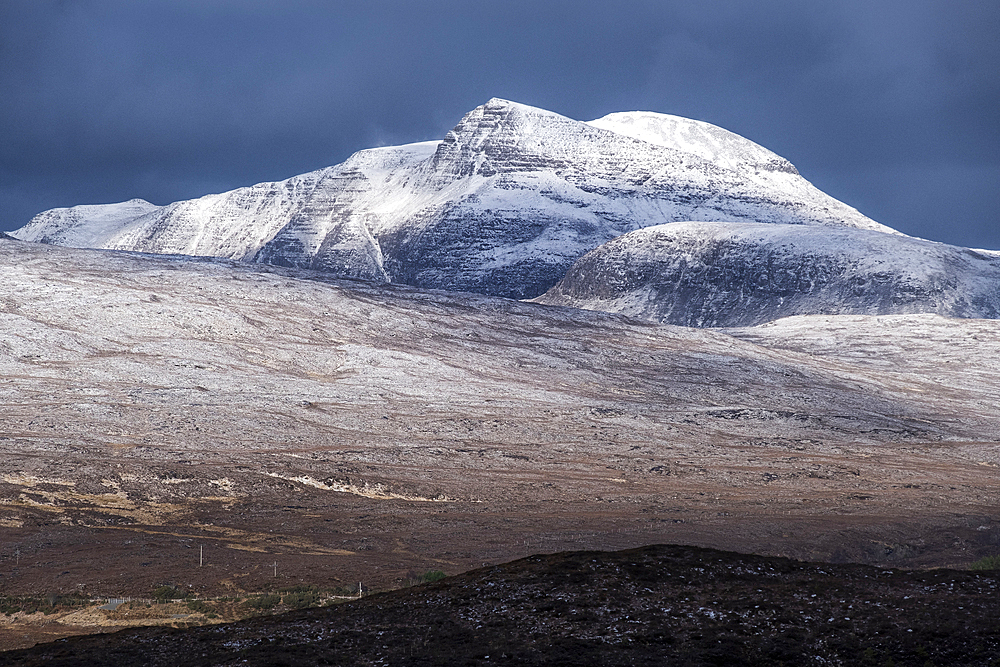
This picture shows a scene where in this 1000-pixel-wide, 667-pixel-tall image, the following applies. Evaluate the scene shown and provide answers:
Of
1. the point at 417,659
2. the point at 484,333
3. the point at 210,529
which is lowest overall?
the point at 210,529

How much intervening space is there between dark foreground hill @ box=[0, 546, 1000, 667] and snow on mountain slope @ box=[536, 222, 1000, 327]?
154506 millimetres

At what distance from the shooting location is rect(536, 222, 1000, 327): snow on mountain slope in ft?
551

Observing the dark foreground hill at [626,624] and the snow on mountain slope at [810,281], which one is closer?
the dark foreground hill at [626,624]

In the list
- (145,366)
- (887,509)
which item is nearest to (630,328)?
(145,366)

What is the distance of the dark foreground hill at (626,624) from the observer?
15102 millimetres

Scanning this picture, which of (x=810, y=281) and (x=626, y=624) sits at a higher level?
(x=810, y=281)

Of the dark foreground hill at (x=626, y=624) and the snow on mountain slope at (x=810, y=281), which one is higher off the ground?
the snow on mountain slope at (x=810, y=281)

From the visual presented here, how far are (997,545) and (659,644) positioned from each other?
25.6 m

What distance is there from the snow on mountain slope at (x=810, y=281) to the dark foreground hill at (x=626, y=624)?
507ft

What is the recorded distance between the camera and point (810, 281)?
179375 millimetres

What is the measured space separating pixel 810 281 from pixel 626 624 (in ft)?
568

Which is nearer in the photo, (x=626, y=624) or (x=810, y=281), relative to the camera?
(x=626, y=624)

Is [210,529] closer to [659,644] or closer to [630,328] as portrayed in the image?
[659,644]

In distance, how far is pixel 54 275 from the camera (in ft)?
296
